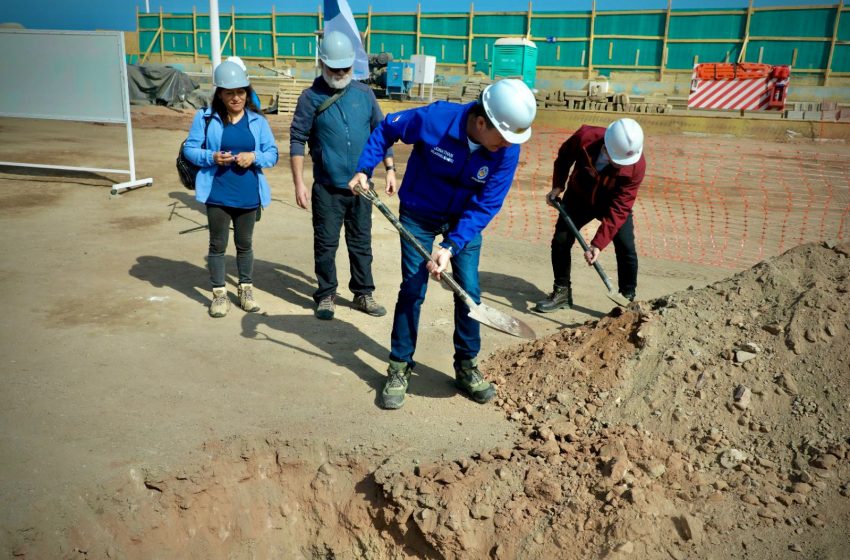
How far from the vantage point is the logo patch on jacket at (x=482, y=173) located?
3.27 meters

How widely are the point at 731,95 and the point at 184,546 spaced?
805 inches

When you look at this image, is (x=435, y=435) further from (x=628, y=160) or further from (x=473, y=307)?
(x=628, y=160)

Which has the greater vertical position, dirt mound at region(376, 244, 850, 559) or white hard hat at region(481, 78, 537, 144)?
white hard hat at region(481, 78, 537, 144)

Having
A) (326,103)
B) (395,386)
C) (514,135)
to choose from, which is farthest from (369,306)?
(514,135)

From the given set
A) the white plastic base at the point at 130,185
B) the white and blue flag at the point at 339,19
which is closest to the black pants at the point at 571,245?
the white and blue flag at the point at 339,19

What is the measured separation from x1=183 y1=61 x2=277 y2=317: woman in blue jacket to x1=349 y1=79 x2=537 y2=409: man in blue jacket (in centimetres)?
127

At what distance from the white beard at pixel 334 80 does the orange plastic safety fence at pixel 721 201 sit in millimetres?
3125

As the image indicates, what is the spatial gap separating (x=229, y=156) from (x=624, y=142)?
272 centimetres

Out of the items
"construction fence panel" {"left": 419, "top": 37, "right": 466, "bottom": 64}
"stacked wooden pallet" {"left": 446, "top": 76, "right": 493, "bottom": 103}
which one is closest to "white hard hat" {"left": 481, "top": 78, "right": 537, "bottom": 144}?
"stacked wooden pallet" {"left": 446, "top": 76, "right": 493, "bottom": 103}

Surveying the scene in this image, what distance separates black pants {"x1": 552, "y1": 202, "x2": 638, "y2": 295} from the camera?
525cm

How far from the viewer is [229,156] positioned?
4.38m

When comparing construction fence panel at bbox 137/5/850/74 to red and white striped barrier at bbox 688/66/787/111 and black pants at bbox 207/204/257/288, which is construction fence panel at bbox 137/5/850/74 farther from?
black pants at bbox 207/204/257/288

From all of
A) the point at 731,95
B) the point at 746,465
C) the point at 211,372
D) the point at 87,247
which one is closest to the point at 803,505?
the point at 746,465

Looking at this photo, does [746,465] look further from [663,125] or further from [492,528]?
Result: [663,125]
